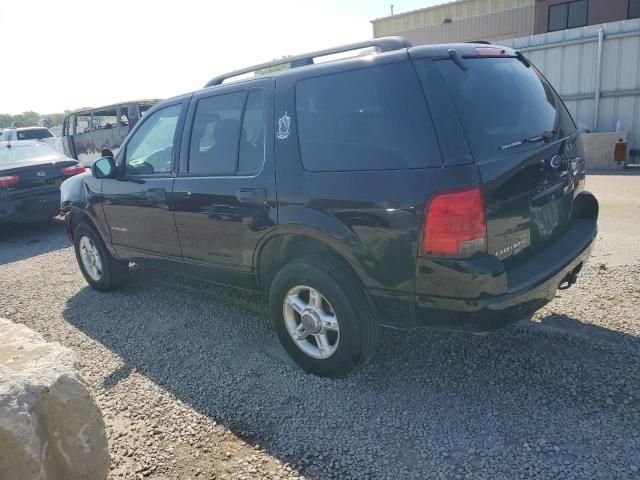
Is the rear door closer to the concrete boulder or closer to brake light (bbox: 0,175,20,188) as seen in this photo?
the concrete boulder

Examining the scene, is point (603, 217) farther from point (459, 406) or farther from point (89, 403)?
point (89, 403)

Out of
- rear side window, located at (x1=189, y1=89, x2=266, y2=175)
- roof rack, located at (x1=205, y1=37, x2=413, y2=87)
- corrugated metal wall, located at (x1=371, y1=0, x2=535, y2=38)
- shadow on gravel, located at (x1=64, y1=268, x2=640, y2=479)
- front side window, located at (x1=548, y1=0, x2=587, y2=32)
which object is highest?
corrugated metal wall, located at (x1=371, y1=0, x2=535, y2=38)

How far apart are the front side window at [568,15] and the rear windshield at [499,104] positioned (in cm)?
2347

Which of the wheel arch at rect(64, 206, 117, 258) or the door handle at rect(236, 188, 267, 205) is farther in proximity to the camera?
the wheel arch at rect(64, 206, 117, 258)

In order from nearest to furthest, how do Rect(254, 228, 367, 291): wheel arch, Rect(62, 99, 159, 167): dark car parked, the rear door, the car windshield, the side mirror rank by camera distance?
the rear door → Rect(254, 228, 367, 291): wheel arch → the side mirror → the car windshield → Rect(62, 99, 159, 167): dark car parked

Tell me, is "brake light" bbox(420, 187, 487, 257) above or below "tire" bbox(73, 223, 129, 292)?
above

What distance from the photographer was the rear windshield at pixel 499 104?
8.38 ft

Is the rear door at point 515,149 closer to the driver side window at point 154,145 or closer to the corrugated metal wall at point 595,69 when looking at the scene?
the driver side window at point 154,145

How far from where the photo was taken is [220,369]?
11.4ft

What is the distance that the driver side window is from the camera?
13.1ft

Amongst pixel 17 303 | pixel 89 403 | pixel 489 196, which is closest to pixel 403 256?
pixel 489 196

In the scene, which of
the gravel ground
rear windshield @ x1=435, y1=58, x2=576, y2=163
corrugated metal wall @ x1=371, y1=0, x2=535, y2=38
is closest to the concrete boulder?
the gravel ground

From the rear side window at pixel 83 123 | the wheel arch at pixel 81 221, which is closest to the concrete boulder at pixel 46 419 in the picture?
the wheel arch at pixel 81 221

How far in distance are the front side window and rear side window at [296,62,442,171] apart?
24325 mm
